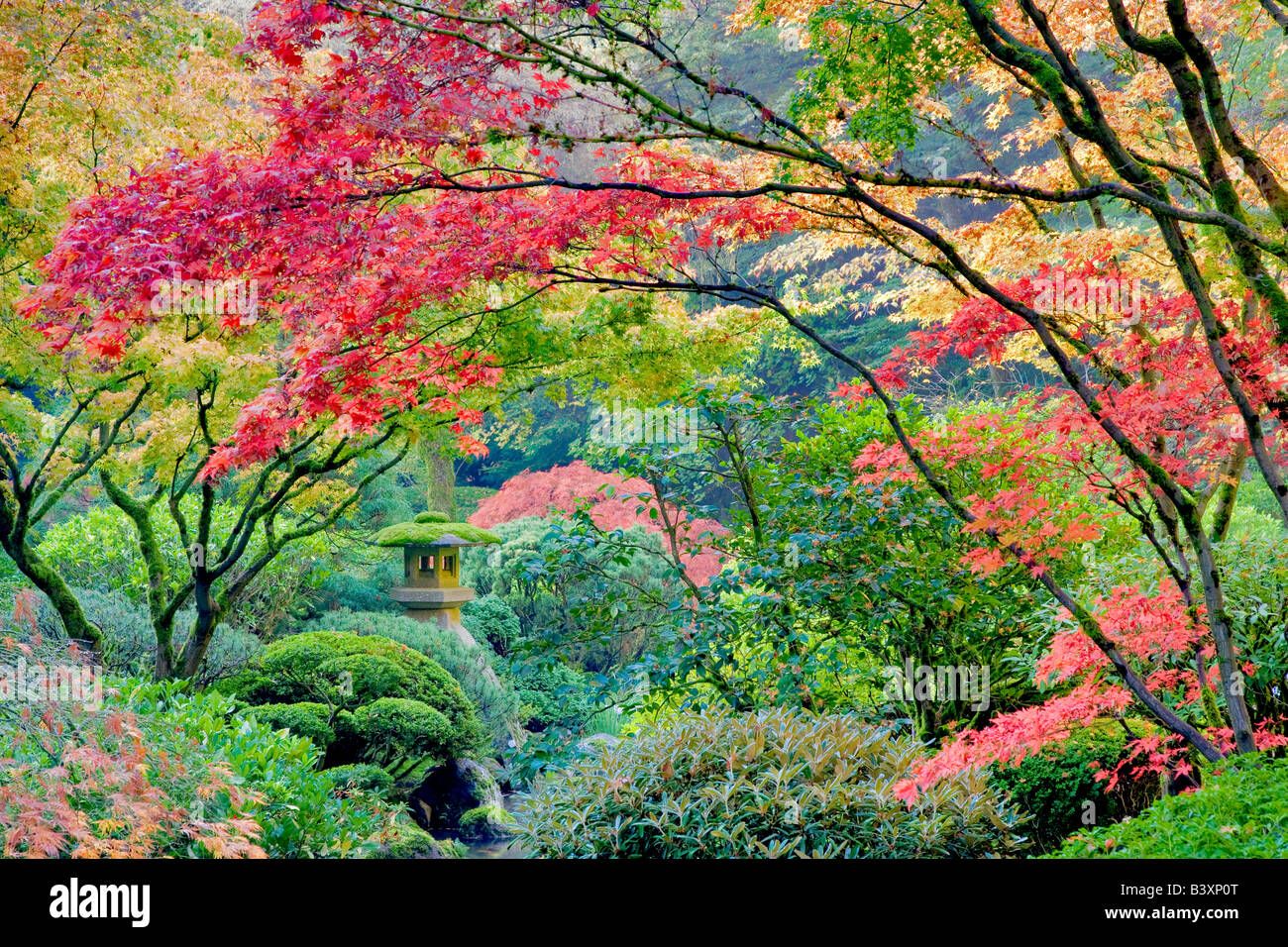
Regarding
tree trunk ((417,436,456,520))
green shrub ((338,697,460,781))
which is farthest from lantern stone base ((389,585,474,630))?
tree trunk ((417,436,456,520))

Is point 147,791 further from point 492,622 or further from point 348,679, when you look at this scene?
point 492,622

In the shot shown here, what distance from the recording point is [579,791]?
3.27m

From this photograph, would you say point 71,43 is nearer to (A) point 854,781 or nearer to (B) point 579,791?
(B) point 579,791

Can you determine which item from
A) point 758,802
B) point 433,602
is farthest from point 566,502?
point 758,802

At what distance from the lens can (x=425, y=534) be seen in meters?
9.04

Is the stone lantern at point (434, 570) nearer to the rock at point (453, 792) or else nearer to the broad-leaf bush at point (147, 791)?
the rock at point (453, 792)

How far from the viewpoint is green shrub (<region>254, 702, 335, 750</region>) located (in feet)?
20.6

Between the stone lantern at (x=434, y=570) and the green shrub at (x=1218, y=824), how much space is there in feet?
23.3

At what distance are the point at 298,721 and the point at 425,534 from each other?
2.97 metres

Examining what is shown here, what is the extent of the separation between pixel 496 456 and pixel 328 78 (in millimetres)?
13636

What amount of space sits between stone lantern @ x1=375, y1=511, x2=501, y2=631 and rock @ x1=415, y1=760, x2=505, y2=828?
2334 millimetres
